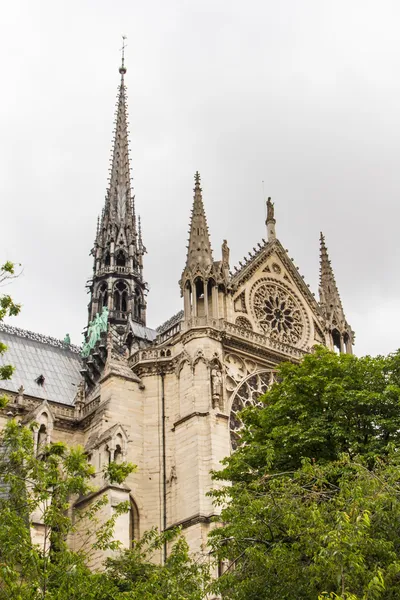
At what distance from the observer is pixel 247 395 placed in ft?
110

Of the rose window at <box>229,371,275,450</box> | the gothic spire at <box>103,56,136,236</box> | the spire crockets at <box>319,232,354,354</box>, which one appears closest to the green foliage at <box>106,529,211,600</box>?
the rose window at <box>229,371,275,450</box>

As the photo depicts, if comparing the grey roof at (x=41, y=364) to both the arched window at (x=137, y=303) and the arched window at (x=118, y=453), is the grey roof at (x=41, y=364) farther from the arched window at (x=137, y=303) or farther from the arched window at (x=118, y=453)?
the arched window at (x=118, y=453)

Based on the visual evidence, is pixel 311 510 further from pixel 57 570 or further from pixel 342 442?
pixel 342 442

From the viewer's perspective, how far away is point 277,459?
2267cm

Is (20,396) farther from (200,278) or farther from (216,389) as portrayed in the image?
(216,389)

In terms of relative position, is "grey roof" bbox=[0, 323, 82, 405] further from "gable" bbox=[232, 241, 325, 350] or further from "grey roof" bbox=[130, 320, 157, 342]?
"gable" bbox=[232, 241, 325, 350]

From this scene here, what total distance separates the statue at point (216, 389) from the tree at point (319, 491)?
5.57 m

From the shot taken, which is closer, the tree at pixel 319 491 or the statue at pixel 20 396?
the tree at pixel 319 491

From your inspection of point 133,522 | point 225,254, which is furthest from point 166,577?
point 225,254

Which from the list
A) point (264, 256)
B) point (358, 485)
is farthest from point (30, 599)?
point (264, 256)

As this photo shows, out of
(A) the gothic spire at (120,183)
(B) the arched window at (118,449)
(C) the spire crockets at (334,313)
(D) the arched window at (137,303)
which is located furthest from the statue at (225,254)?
(A) the gothic spire at (120,183)

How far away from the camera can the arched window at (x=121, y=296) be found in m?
49.8

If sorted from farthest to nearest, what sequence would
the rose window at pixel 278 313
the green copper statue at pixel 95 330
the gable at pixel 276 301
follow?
the green copper statue at pixel 95 330
the rose window at pixel 278 313
the gable at pixel 276 301

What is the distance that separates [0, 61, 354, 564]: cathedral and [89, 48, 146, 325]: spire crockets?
16.1ft
